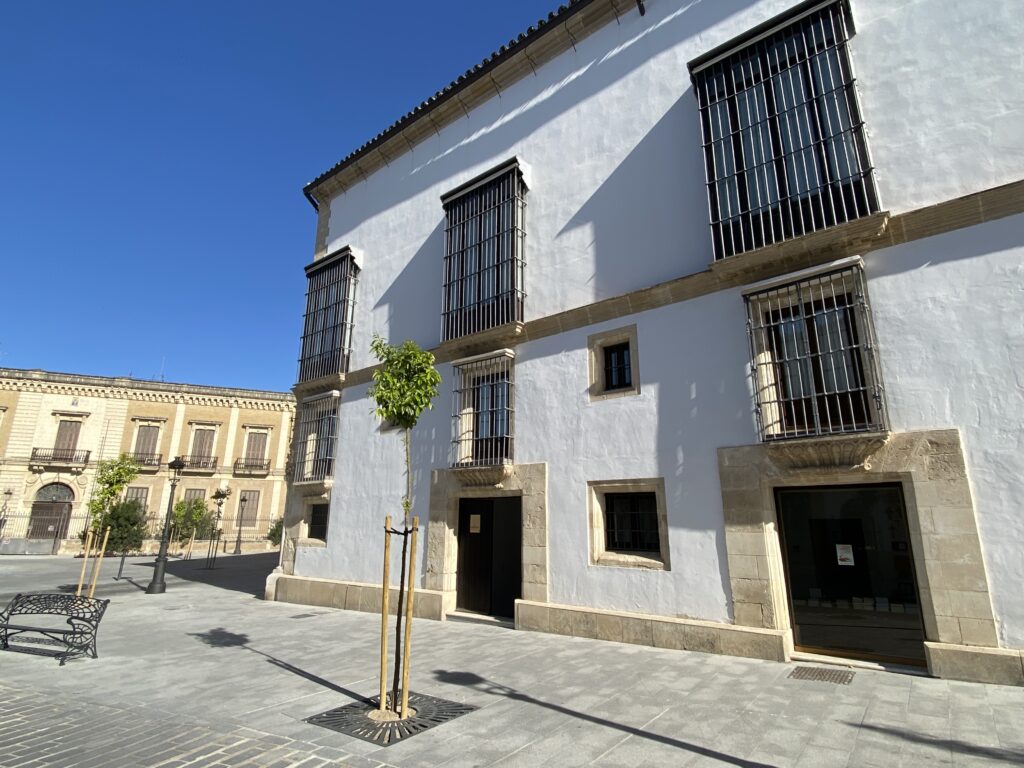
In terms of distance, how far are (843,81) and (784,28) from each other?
1.37 m

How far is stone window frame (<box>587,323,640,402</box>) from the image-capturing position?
30.0ft

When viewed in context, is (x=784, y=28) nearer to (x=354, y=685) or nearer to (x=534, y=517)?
(x=534, y=517)

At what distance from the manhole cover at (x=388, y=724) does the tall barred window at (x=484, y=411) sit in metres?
5.19

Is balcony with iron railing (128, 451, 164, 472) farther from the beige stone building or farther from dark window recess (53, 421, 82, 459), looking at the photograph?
dark window recess (53, 421, 82, 459)

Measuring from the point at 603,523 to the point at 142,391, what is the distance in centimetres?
4020

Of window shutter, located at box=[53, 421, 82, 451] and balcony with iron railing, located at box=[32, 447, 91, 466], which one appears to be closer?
balcony with iron railing, located at box=[32, 447, 91, 466]

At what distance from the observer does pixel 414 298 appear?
44.7 ft

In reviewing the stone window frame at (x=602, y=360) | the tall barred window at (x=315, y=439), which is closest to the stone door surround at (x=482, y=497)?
the stone window frame at (x=602, y=360)

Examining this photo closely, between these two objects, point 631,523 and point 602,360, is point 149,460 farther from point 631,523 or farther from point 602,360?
point 631,523

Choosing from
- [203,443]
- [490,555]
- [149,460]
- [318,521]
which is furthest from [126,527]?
[490,555]

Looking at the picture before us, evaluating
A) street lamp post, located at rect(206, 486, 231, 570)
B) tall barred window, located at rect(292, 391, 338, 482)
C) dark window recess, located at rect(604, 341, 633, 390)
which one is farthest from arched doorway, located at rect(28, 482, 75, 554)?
dark window recess, located at rect(604, 341, 633, 390)

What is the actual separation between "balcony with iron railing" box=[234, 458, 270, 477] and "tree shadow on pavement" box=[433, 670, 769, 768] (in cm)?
3818

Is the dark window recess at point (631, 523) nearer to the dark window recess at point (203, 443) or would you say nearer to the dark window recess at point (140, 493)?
the dark window recess at point (140, 493)

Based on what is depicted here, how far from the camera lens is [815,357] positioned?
7.35 m
